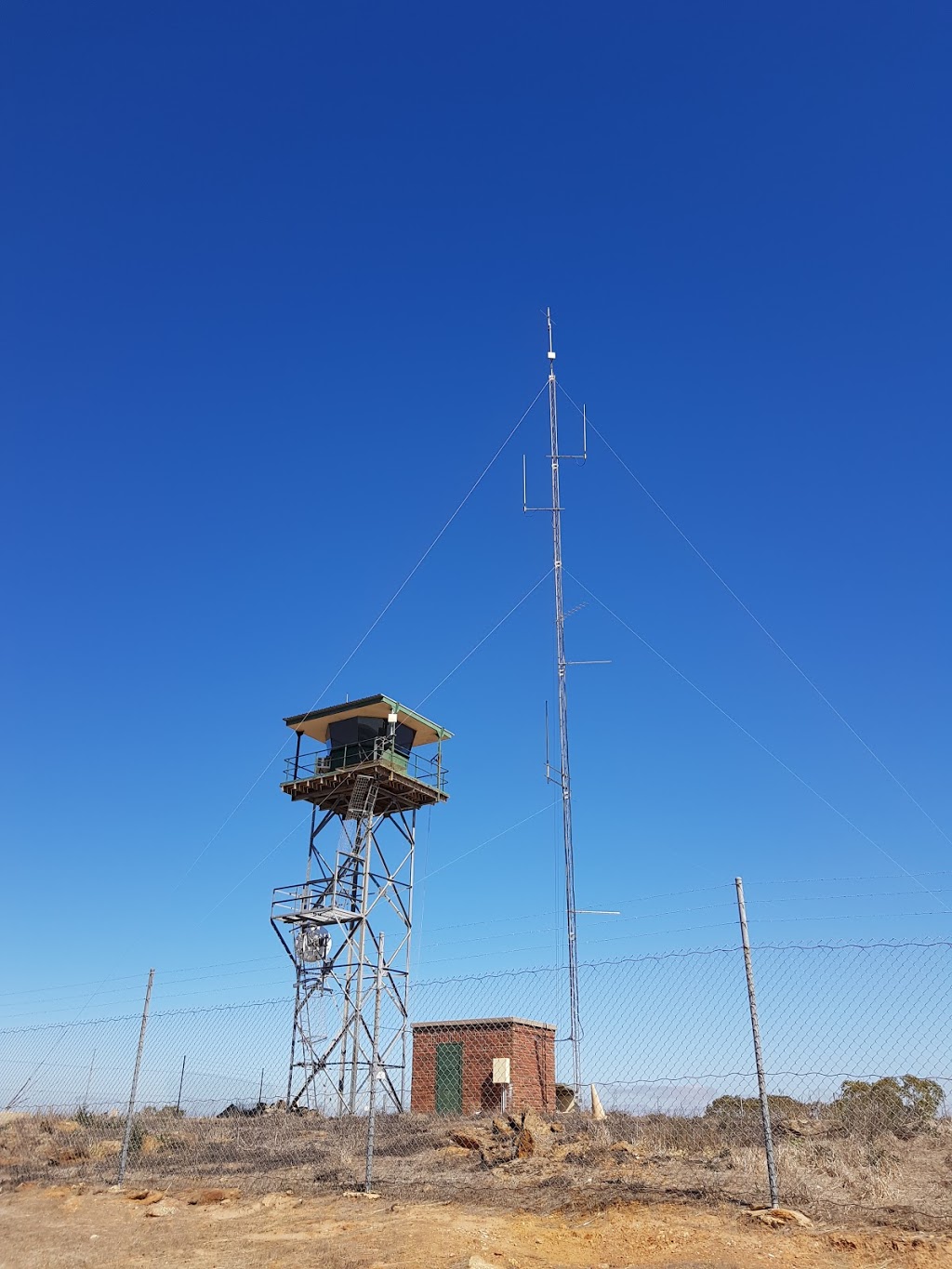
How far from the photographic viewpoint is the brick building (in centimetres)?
2667

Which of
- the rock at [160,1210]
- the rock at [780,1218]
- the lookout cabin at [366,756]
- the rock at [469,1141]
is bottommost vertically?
the rock at [160,1210]

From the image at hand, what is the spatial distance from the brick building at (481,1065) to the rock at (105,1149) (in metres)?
11.1

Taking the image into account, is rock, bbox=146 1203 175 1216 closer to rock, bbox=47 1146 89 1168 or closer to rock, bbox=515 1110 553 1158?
rock, bbox=515 1110 553 1158

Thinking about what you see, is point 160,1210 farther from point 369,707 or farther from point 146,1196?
point 369,707

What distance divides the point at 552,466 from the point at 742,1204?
19.6 meters

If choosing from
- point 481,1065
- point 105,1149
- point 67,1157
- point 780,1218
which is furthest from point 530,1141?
point 481,1065

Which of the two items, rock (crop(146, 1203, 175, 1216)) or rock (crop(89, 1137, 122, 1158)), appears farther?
rock (crop(89, 1137, 122, 1158))

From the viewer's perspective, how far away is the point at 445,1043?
28.5m

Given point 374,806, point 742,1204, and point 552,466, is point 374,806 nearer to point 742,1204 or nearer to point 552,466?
point 552,466

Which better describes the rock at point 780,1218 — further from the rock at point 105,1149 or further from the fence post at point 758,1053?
the rock at point 105,1149

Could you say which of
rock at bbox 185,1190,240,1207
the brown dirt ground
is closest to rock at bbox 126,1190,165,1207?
the brown dirt ground

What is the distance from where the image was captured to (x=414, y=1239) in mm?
8992

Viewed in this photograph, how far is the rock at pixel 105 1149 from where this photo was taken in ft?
56.5

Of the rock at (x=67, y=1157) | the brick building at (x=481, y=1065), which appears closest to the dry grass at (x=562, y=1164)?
the rock at (x=67, y=1157)
